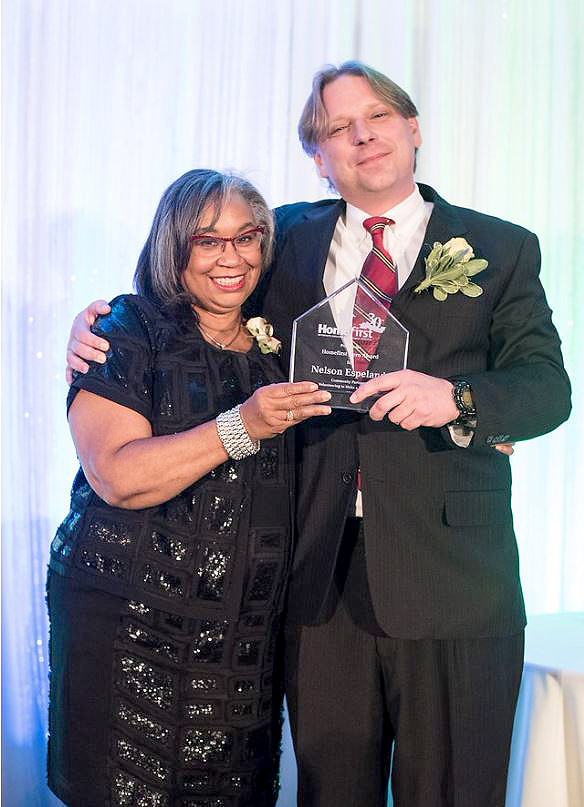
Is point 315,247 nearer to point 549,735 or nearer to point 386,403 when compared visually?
point 386,403

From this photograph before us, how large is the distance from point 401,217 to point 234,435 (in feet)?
2.33

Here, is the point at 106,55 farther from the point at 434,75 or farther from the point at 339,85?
the point at 434,75

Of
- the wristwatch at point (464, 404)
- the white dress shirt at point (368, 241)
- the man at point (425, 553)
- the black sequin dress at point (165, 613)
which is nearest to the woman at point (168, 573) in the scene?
the black sequin dress at point (165, 613)

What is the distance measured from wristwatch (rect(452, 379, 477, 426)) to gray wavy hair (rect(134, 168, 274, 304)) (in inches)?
21.5

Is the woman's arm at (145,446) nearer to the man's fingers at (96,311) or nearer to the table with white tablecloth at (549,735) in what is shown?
the man's fingers at (96,311)

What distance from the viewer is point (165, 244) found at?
6.45 ft

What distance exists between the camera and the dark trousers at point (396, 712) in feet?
6.34

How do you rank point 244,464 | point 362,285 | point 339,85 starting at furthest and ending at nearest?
point 339,85, point 244,464, point 362,285

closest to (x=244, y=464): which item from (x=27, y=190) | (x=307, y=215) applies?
(x=307, y=215)

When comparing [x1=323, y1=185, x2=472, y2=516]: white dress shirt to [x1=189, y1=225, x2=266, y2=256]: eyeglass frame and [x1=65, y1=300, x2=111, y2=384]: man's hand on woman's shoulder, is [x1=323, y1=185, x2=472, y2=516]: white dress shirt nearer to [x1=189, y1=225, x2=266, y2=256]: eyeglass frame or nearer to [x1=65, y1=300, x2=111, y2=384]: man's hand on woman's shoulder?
[x1=189, y1=225, x2=266, y2=256]: eyeglass frame

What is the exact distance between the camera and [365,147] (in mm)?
2150

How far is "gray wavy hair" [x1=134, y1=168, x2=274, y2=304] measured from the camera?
1949 millimetres

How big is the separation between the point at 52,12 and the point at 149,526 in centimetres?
170

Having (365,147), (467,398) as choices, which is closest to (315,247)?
(365,147)
